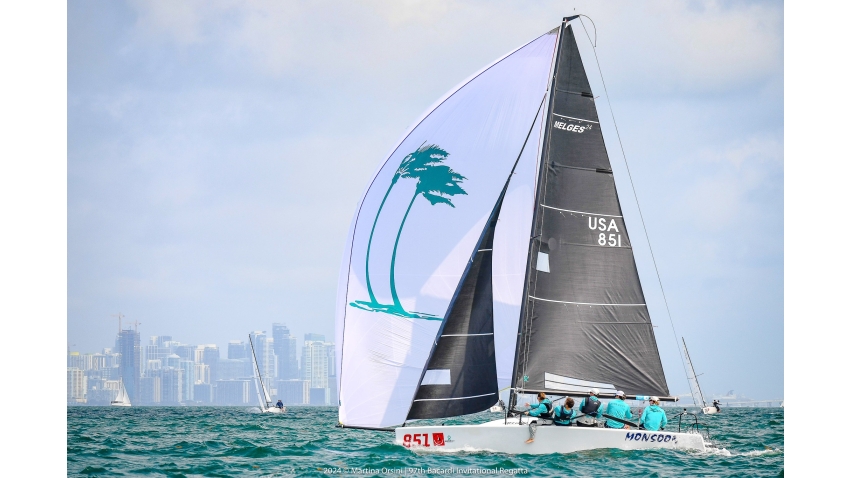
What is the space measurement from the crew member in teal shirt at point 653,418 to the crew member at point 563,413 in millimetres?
1143

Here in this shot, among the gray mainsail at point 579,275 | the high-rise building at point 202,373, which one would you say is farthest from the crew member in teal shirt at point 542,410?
the high-rise building at point 202,373

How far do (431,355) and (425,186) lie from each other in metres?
2.32

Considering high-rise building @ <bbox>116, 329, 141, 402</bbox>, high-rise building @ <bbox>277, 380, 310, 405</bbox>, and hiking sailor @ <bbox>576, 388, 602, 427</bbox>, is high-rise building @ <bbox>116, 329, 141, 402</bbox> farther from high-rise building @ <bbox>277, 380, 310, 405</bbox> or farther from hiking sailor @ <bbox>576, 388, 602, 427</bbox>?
hiking sailor @ <bbox>576, 388, 602, 427</bbox>

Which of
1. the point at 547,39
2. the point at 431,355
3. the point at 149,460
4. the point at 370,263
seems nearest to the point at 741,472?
the point at 431,355

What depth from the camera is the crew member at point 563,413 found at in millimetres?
11812

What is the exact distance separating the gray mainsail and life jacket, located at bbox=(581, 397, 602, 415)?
0.32m

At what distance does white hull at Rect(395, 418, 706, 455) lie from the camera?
455 inches

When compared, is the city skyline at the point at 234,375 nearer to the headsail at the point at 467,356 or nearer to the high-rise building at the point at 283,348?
the high-rise building at the point at 283,348

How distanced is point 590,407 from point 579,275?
1.80m

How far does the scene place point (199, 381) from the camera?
16925 centimetres

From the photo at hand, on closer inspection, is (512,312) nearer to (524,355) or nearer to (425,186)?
(524,355)

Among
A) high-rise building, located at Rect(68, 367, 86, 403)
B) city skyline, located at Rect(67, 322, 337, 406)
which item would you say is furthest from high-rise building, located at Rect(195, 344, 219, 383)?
high-rise building, located at Rect(68, 367, 86, 403)

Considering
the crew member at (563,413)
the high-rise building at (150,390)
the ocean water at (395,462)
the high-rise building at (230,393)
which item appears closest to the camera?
the ocean water at (395,462)

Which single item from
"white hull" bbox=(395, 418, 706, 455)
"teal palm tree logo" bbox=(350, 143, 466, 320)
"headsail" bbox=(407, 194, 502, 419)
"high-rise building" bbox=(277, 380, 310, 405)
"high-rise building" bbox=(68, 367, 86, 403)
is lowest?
"high-rise building" bbox=(277, 380, 310, 405)
